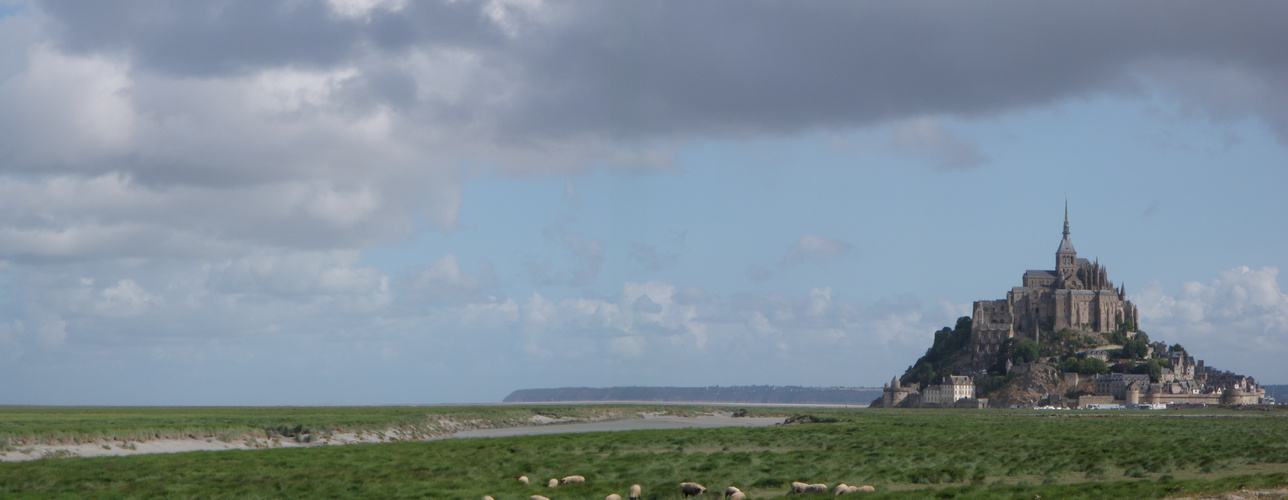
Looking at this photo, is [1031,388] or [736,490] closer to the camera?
[736,490]

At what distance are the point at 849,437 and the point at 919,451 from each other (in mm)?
12515

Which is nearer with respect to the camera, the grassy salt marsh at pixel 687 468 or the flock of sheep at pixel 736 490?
the flock of sheep at pixel 736 490

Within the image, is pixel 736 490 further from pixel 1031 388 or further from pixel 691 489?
pixel 1031 388

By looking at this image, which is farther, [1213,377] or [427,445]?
[1213,377]

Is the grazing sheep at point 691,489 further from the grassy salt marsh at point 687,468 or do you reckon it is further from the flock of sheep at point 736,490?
the grassy salt marsh at point 687,468

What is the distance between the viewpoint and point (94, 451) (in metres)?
49.8

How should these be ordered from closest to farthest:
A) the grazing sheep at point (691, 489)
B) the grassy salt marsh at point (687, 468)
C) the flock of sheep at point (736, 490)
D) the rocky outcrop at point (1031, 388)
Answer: the flock of sheep at point (736, 490), the grazing sheep at point (691, 489), the grassy salt marsh at point (687, 468), the rocky outcrop at point (1031, 388)

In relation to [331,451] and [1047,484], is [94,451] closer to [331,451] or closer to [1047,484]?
[331,451]

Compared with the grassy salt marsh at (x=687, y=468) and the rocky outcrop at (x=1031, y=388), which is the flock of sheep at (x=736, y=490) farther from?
the rocky outcrop at (x=1031, y=388)

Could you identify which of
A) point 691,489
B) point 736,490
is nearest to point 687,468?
point 691,489

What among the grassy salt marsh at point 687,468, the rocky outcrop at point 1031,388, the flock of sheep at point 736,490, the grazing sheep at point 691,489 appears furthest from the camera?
the rocky outcrop at point 1031,388

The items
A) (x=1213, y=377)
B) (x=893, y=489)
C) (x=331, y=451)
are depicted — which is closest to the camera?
(x=893, y=489)

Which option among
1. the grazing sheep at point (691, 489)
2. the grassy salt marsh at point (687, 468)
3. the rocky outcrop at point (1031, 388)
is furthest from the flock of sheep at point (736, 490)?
the rocky outcrop at point (1031, 388)

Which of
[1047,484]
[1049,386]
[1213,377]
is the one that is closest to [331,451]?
[1047,484]
